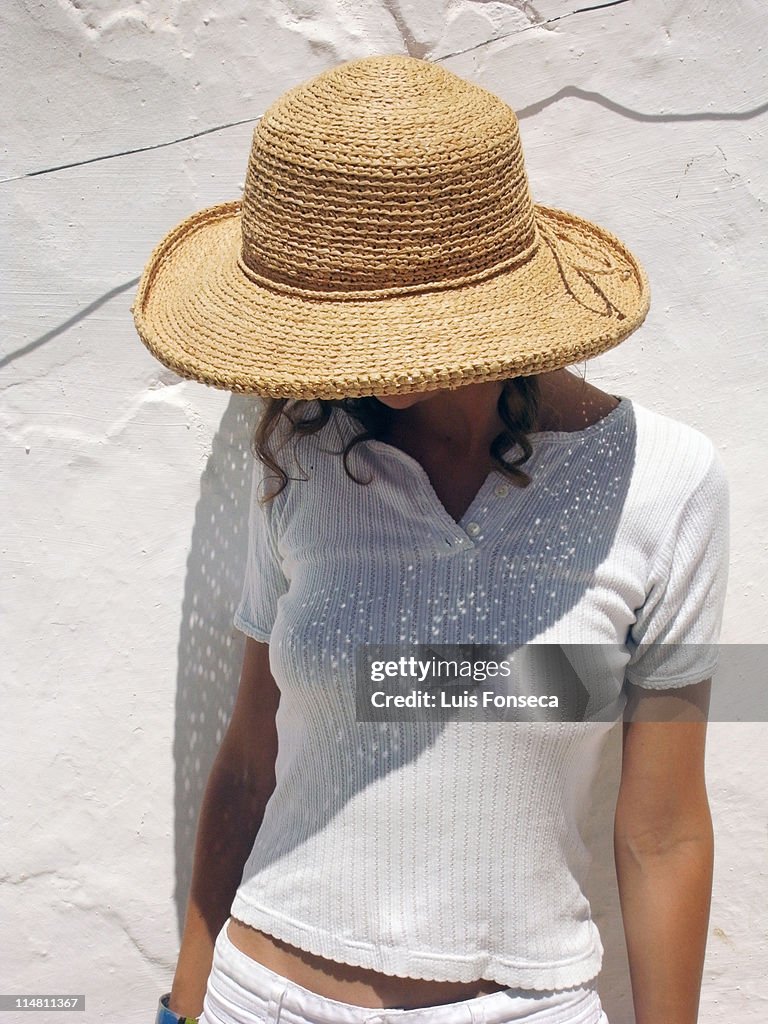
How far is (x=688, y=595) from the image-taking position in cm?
108

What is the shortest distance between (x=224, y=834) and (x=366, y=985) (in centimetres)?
33

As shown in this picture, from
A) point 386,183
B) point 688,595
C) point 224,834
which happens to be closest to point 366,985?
point 224,834

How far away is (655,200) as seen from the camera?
4.52 feet

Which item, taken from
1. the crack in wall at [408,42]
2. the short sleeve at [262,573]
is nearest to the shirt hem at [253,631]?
the short sleeve at [262,573]

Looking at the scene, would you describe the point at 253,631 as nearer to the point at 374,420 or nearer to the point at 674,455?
the point at 374,420

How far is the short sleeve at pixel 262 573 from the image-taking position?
1.25 m

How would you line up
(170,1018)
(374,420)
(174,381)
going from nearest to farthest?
(374,420) < (170,1018) < (174,381)

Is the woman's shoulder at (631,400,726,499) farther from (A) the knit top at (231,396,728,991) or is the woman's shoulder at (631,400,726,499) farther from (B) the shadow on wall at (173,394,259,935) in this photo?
(B) the shadow on wall at (173,394,259,935)

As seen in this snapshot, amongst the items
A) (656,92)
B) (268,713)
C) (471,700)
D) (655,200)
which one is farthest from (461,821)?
(656,92)

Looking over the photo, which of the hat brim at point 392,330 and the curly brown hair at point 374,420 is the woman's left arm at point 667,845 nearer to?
the curly brown hair at point 374,420

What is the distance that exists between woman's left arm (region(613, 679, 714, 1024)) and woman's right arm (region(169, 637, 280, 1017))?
1.55ft

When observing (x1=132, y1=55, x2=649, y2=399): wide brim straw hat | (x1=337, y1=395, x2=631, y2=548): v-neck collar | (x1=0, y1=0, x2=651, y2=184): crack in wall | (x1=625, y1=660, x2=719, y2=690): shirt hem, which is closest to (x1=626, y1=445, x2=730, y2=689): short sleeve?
(x1=625, y1=660, x2=719, y2=690): shirt hem

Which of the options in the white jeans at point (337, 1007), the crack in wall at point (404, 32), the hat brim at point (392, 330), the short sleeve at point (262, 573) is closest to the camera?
the hat brim at point (392, 330)

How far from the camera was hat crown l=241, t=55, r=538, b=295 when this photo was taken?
35.2 inches
